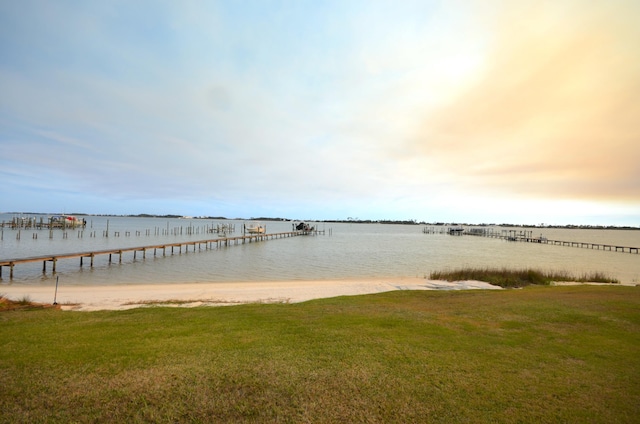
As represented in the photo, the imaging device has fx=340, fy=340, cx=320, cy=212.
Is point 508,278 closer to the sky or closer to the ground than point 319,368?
closer to the ground

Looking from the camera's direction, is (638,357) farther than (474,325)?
No

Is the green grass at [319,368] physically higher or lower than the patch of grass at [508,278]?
higher

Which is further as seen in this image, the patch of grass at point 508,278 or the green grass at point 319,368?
the patch of grass at point 508,278

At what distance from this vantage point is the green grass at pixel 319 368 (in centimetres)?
440

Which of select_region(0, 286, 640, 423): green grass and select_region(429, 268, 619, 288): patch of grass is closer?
select_region(0, 286, 640, 423): green grass

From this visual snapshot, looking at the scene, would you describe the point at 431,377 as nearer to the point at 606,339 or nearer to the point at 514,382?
the point at 514,382

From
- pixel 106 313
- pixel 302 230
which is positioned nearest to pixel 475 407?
pixel 106 313

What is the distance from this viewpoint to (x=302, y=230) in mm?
113000

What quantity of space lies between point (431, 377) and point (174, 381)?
392 centimetres

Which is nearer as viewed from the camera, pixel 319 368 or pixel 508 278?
pixel 319 368

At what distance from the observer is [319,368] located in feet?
18.4

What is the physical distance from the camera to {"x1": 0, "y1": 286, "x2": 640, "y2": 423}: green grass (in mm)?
4398

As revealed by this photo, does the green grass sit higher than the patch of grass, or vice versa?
the green grass

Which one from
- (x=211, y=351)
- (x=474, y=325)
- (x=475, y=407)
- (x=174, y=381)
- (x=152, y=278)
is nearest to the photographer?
(x=475, y=407)
